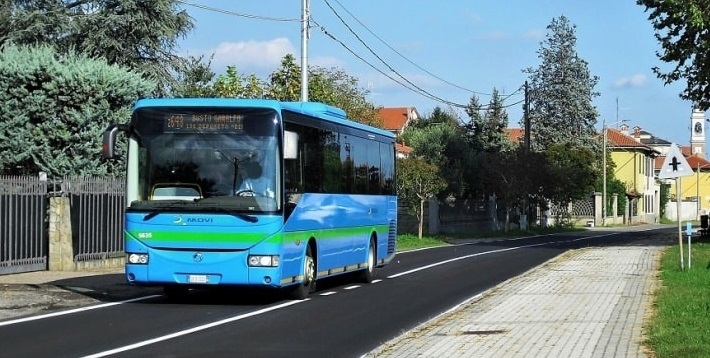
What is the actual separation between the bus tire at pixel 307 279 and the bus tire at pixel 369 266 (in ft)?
11.8

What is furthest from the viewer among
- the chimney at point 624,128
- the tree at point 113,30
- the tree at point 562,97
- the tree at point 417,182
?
the chimney at point 624,128

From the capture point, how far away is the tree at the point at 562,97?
9181 centimetres

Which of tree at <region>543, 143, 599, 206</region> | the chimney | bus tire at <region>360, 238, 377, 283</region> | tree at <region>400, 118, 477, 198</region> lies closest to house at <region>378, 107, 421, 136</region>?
the chimney

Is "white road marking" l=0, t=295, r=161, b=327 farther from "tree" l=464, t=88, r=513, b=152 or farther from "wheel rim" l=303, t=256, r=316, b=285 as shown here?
"tree" l=464, t=88, r=513, b=152

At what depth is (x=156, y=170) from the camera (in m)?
16.2

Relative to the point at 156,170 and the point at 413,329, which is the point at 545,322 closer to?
the point at 413,329

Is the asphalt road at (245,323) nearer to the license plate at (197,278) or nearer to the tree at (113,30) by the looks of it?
the license plate at (197,278)

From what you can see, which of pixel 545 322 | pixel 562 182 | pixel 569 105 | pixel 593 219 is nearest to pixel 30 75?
pixel 545 322

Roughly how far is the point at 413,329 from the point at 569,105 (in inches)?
3203

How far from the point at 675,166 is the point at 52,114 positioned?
Result: 52.9ft

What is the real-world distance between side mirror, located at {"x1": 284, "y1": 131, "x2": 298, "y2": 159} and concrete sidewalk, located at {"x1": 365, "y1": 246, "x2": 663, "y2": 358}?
3.44 meters

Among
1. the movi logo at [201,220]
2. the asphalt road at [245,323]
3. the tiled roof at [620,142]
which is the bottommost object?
the asphalt road at [245,323]

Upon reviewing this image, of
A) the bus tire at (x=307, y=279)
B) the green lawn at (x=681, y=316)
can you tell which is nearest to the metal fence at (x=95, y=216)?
the bus tire at (x=307, y=279)

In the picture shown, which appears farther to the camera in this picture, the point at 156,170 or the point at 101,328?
the point at 156,170
